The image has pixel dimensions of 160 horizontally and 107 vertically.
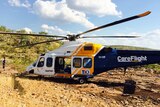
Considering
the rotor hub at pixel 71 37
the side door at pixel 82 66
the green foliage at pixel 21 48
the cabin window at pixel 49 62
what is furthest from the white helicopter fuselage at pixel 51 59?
the green foliage at pixel 21 48

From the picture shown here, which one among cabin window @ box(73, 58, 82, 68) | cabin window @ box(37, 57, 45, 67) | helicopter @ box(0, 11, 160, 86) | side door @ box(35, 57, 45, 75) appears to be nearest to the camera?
helicopter @ box(0, 11, 160, 86)

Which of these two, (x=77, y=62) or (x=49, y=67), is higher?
(x=77, y=62)

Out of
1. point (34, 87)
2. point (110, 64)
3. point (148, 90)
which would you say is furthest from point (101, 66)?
point (34, 87)

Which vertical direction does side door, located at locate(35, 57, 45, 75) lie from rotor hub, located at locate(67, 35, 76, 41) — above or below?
below

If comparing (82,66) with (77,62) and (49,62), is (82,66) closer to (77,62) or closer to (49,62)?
(77,62)

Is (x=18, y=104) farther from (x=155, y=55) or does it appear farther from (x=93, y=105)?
(x=155, y=55)

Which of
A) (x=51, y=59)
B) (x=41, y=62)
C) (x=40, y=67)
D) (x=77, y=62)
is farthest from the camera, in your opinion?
(x=41, y=62)

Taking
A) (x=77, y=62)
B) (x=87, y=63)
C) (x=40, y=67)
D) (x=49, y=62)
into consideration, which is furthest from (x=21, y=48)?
(x=87, y=63)

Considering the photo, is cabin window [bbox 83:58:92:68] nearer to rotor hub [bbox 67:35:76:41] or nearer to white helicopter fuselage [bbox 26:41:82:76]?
white helicopter fuselage [bbox 26:41:82:76]

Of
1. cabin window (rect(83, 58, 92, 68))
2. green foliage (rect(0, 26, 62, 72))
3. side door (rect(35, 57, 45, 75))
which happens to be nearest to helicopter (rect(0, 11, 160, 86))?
cabin window (rect(83, 58, 92, 68))

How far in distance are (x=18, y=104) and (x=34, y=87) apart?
15.1 ft

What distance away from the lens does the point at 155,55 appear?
17.8 m

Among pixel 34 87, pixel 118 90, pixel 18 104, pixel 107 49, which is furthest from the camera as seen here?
pixel 107 49

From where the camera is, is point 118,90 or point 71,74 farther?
point 71,74
